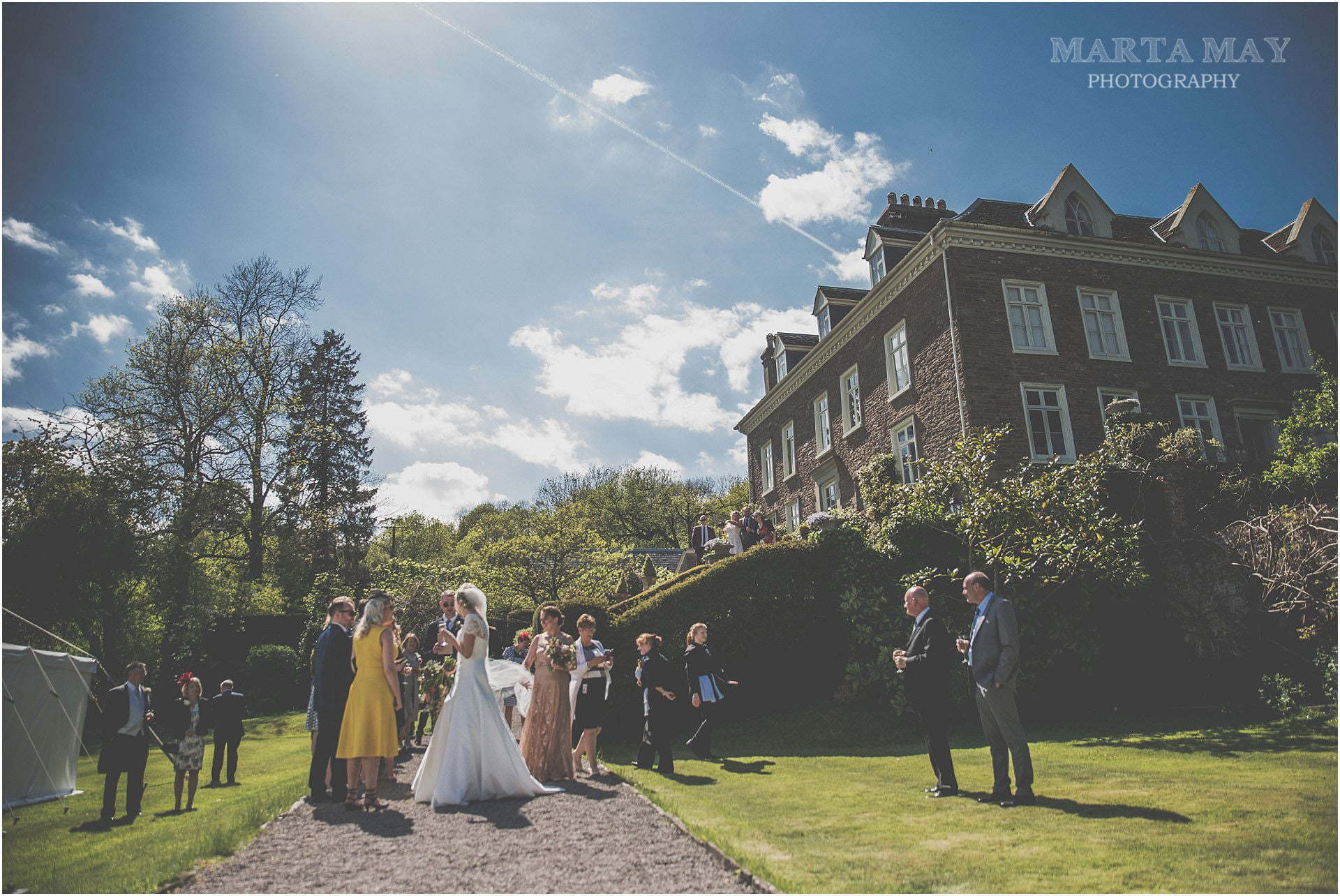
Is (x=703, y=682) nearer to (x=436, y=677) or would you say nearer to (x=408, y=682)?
(x=436, y=677)

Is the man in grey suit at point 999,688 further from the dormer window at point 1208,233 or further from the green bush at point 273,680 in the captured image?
the green bush at point 273,680

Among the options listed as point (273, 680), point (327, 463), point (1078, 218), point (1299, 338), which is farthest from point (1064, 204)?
point (327, 463)

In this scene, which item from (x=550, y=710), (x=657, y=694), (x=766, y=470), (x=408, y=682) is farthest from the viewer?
(x=766, y=470)

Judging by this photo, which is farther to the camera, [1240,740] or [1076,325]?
[1076,325]

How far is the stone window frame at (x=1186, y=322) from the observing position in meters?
22.3

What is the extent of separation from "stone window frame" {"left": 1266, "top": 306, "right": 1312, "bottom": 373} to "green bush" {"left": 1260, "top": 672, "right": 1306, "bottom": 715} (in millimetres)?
14236

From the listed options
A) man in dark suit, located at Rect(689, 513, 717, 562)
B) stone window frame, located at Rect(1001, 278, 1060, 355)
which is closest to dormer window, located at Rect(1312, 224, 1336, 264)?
stone window frame, located at Rect(1001, 278, 1060, 355)

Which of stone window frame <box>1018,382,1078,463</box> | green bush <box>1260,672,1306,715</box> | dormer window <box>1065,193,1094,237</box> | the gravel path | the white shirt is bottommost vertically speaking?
the gravel path

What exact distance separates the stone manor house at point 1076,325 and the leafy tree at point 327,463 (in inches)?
866

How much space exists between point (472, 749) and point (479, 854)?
6.73ft

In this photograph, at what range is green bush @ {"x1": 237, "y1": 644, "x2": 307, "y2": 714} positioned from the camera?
2453cm

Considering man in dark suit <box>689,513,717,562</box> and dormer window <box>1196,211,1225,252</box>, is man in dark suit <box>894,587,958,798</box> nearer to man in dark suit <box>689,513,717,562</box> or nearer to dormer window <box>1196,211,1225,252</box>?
man in dark suit <box>689,513,717,562</box>

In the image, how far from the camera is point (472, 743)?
24.2ft

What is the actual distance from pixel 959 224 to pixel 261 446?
26.7 metres
